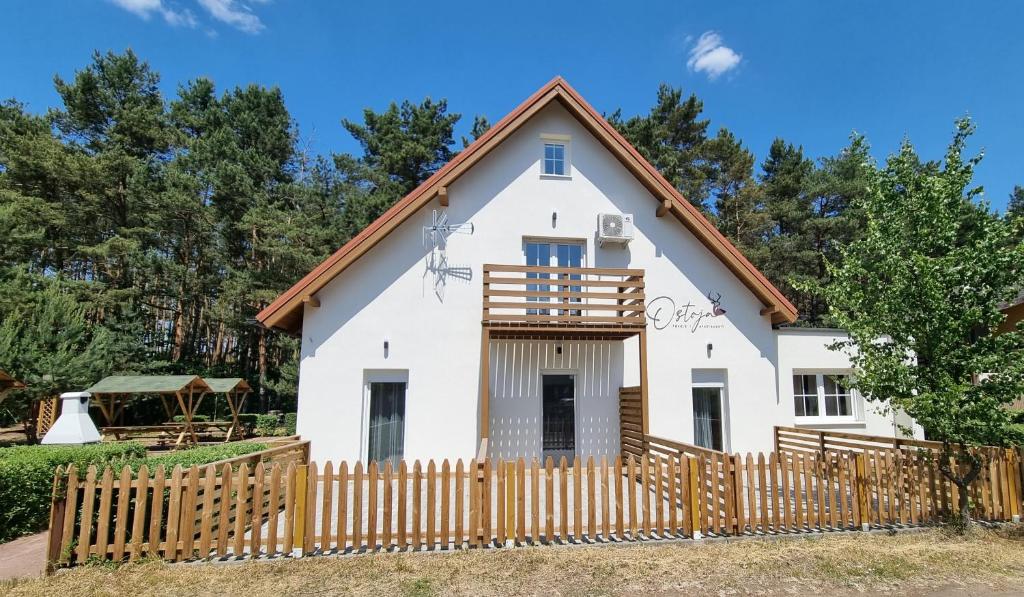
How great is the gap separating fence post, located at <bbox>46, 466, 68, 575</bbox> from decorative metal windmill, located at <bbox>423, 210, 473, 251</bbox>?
747 centimetres

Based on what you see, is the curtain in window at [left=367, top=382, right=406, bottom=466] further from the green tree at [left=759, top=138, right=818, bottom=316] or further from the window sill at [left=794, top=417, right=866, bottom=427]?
the green tree at [left=759, top=138, right=818, bottom=316]

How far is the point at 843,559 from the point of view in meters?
5.79

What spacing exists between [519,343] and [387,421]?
3423 mm

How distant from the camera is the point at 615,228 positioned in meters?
11.5

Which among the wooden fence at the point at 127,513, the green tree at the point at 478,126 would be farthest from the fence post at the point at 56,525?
the green tree at the point at 478,126

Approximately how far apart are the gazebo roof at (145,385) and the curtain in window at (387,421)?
12.1 m

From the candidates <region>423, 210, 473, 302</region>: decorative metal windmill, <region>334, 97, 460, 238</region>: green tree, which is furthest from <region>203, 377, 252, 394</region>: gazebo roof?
<region>423, 210, 473, 302</region>: decorative metal windmill

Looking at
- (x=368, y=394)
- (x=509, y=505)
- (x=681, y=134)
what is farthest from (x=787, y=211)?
(x=509, y=505)

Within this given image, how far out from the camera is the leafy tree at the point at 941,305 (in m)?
6.73

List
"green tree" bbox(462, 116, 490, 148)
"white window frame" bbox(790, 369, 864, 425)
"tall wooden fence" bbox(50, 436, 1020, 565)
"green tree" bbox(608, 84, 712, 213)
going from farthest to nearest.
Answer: "green tree" bbox(462, 116, 490, 148) → "green tree" bbox(608, 84, 712, 213) → "white window frame" bbox(790, 369, 864, 425) → "tall wooden fence" bbox(50, 436, 1020, 565)

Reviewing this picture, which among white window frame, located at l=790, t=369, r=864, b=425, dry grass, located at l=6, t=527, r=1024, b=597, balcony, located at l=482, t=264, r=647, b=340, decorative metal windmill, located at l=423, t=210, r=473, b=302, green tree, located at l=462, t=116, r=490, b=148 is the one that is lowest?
dry grass, located at l=6, t=527, r=1024, b=597

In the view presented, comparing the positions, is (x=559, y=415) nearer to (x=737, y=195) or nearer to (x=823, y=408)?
(x=823, y=408)

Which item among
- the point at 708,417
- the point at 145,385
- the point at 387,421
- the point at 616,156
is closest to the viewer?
the point at 387,421

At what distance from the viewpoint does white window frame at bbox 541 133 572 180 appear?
12.1m
